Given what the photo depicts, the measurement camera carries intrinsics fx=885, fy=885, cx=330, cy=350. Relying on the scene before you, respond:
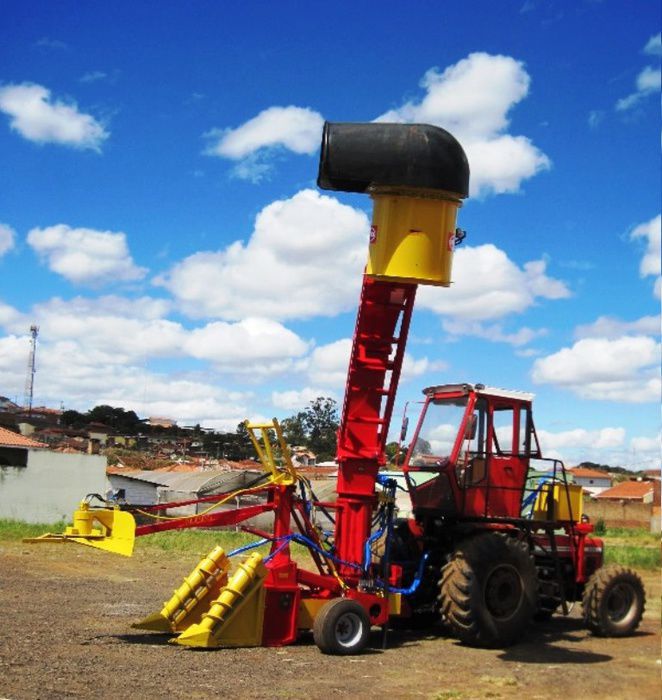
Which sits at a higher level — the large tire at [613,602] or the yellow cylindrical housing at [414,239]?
the yellow cylindrical housing at [414,239]

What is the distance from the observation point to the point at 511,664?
979cm

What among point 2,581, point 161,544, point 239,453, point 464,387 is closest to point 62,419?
point 239,453

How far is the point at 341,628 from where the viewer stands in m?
9.95

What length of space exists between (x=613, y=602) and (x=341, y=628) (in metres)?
4.85

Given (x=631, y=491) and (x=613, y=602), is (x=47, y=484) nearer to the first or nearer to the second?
(x=613, y=602)

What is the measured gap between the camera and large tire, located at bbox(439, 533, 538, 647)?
10508 mm

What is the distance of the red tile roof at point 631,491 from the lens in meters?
76.4

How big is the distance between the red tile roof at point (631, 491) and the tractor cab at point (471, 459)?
67589mm

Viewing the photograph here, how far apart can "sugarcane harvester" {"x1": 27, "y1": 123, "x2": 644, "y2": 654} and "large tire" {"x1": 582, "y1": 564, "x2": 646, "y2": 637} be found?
2 cm

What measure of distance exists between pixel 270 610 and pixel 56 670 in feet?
8.41

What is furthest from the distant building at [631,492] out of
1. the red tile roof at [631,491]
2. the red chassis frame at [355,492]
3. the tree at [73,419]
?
the red chassis frame at [355,492]

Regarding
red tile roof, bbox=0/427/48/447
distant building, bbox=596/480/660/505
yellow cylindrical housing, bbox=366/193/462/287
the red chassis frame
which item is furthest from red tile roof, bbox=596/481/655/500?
yellow cylindrical housing, bbox=366/193/462/287

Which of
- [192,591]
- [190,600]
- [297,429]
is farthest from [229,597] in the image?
[297,429]

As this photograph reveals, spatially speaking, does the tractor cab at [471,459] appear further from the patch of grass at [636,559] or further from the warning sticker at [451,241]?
the patch of grass at [636,559]
